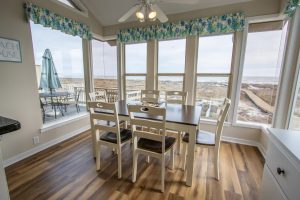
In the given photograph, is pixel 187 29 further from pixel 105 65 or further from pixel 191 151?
pixel 191 151

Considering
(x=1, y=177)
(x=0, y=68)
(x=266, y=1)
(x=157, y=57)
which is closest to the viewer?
(x=1, y=177)

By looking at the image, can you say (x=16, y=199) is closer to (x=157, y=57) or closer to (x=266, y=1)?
(x=157, y=57)

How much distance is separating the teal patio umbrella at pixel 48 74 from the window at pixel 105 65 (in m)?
1.02

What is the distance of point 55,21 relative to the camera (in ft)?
8.76

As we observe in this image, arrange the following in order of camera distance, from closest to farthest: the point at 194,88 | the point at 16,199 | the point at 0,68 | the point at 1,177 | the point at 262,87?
1. the point at 1,177
2. the point at 16,199
3. the point at 0,68
4. the point at 262,87
5. the point at 194,88

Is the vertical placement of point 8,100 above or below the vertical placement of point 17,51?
below

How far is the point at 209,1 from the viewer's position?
9.05 ft

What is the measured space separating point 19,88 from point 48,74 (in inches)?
27.5

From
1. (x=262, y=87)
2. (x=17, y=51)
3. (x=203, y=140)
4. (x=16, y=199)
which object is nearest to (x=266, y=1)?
(x=262, y=87)

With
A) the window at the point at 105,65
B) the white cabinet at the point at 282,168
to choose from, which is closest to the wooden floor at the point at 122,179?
the white cabinet at the point at 282,168

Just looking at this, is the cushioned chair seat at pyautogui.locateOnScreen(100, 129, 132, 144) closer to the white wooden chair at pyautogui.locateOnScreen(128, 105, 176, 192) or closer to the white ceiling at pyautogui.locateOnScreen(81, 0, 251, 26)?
the white wooden chair at pyautogui.locateOnScreen(128, 105, 176, 192)

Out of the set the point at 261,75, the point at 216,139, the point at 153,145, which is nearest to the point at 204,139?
the point at 216,139

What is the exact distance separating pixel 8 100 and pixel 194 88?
3223mm

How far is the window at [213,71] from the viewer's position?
2.95 meters
